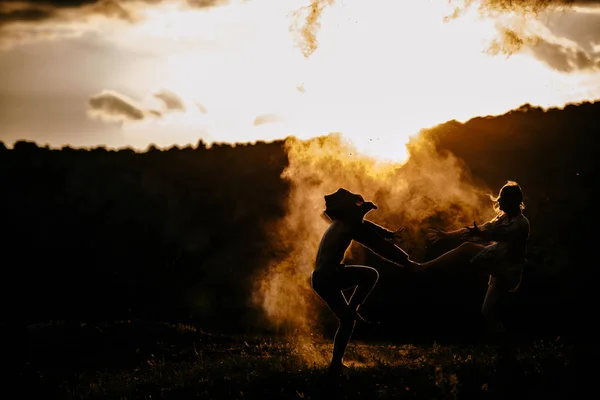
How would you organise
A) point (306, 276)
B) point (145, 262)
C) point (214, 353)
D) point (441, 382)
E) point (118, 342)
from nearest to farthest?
point (441, 382), point (214, 353), point (118, 342), point (306, 276), point (145, 262)

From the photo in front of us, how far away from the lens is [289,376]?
10.2 meters

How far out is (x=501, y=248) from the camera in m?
10.6

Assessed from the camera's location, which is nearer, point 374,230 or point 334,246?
point 334,246

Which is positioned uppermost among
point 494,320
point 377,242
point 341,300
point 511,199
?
point 511,199

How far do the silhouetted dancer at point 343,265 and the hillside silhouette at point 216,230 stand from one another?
26.8 metres

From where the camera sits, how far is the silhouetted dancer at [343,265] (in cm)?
973

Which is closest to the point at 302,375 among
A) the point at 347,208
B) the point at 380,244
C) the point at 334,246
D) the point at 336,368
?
the point at 336,368

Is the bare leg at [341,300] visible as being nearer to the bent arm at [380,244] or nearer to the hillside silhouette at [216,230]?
the bent arm at [380,244]

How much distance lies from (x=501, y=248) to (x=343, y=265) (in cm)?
299

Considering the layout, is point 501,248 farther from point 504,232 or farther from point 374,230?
point 374,230

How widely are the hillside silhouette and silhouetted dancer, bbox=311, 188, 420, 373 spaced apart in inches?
1056

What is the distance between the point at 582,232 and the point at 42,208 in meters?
66.5

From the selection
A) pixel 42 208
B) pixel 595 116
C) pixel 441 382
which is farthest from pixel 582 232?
pixel 42 208

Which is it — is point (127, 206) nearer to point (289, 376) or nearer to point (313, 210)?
point (313, 210)
